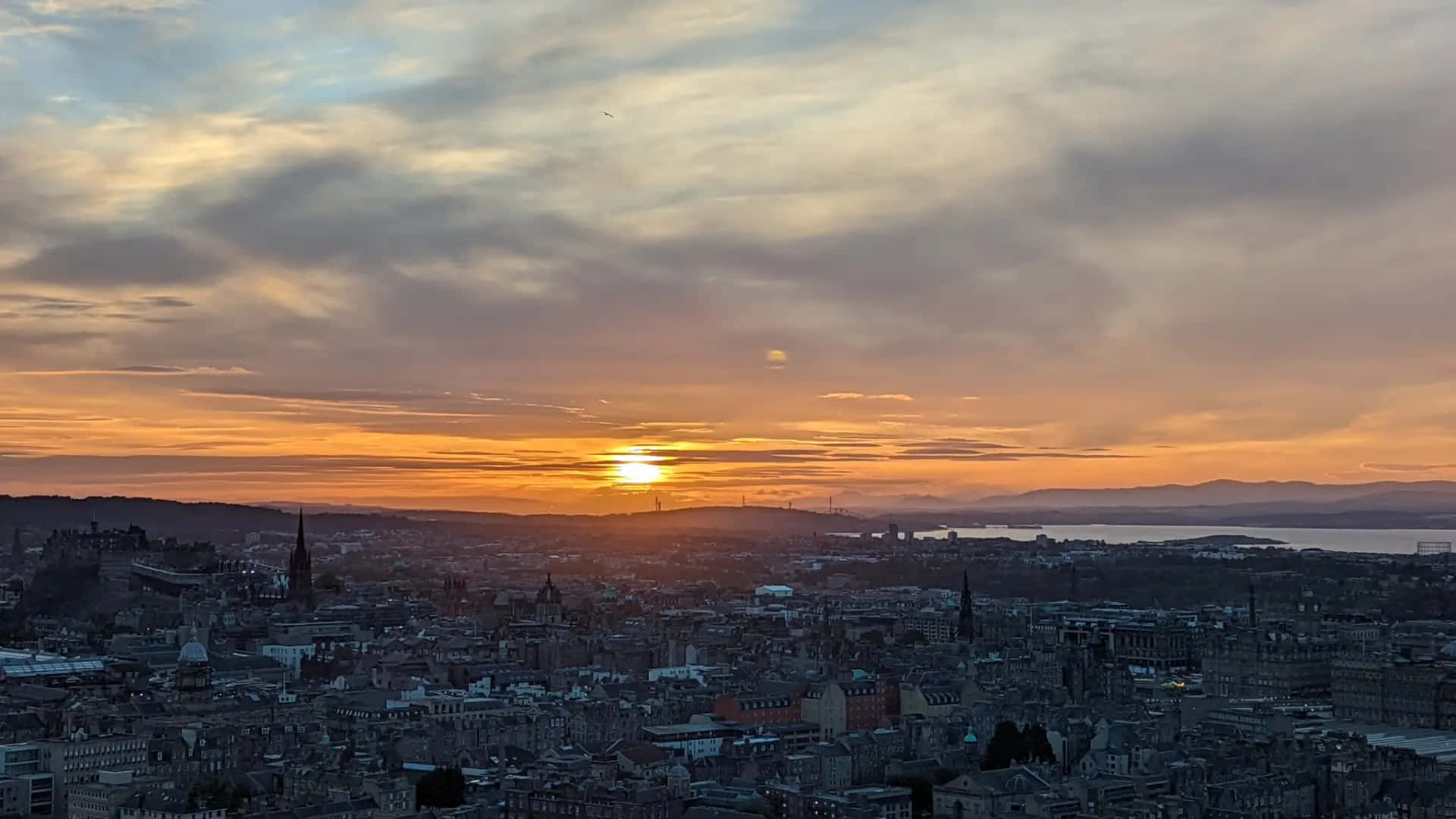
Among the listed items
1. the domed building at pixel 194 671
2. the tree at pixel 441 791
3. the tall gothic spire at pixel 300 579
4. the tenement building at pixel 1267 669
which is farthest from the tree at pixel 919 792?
the tall gothic spire at pixel 300 579

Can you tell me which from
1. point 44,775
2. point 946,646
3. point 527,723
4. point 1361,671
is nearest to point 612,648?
point 946,646

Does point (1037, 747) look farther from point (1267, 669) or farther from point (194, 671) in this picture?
point (194, 671)

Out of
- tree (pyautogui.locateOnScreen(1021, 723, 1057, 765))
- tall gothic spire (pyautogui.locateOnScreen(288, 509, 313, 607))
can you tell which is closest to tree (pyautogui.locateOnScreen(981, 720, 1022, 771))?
tree (pyautogui.locateOnScreen(1021, 723, 1057, 765))

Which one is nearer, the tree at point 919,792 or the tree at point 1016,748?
the tree at point 919,792

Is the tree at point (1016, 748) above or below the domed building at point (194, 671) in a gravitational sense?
below

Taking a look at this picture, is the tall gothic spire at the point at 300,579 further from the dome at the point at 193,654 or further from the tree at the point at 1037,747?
the tree at the point at 1037,747

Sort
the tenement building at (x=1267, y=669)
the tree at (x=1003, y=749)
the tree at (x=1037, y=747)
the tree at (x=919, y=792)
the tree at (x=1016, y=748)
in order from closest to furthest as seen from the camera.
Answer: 1. the tree at (x=919, y=792)
2. the tree at (x=1003, y=749)
3. the tree at (x=1016, y=748)
4. the tree at (x=1037, y=747)
5. the tenement building at (x=1267, y=669)
